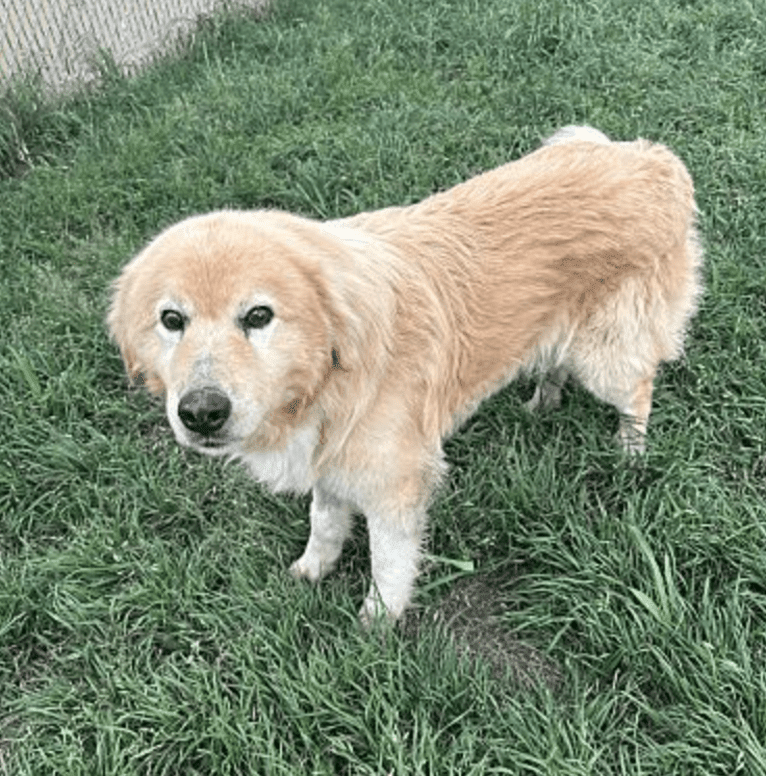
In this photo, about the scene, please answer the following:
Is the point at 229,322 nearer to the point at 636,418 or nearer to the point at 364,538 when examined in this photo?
the point at 364,538

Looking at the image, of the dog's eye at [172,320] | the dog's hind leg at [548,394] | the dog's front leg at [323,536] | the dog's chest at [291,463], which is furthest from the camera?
the dog's hind leg at [548,394]

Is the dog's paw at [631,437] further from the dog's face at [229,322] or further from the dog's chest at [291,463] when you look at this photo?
the dog's face at [229,322]

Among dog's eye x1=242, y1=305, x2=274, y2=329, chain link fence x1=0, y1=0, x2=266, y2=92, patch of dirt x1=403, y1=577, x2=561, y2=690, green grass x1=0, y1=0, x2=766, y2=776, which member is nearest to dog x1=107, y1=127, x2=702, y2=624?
dog's eye x1=242, y1=305, x2=274, y2=329

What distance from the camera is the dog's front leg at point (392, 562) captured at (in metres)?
2.66

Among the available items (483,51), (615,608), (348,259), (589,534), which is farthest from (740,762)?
(483,51)

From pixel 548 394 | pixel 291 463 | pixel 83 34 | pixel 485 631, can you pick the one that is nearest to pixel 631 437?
pixel 548 394

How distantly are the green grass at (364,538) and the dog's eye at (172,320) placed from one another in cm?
104

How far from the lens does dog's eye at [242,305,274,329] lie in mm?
2145

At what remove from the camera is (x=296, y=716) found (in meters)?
2.51

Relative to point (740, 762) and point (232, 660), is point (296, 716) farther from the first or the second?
point (740, 762)

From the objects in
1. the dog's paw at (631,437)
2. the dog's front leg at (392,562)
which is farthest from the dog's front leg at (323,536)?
the dog's paw at (631,437)

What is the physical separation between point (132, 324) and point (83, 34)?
4.40m

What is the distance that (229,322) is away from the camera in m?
2.14

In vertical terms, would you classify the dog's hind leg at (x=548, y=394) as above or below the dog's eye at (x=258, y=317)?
below
